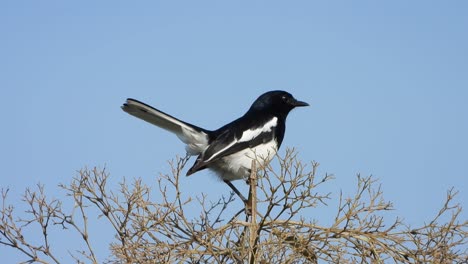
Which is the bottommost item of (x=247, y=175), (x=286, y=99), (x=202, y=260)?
(x=202, y=260)

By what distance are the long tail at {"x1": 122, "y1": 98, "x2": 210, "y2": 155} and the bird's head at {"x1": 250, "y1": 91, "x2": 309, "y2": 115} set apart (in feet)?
3.51

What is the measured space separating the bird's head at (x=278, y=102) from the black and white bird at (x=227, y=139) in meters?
0.32

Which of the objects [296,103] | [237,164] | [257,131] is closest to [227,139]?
[237,164]

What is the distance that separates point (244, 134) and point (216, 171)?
0.48 metres

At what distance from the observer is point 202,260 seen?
158 inches

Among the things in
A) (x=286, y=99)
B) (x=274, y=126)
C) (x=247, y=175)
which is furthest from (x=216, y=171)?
(x=286, y=99)

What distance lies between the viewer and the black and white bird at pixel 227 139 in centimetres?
634

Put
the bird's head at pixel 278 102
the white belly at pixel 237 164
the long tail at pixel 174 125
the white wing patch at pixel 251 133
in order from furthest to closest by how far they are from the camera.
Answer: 1. the bird's head at pixel 278 102
2. the white belly at pixel 237 164
3. the white wing patch at pixel 251 133
4. the long tail at pixel 174 125

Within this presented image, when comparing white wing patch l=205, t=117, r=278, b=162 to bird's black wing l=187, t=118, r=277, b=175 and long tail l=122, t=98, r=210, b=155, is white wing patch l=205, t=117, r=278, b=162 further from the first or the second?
long tail l=122, t=98, r=210, b=155

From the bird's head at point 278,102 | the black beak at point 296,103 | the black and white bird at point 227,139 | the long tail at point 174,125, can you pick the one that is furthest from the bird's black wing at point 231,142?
the black beak at point 296,103

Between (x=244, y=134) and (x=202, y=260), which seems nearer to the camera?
(x=202, y=260)

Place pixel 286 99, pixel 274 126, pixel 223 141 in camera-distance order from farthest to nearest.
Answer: pixel 286 99 → pixel 274 126 → pixel 223 141

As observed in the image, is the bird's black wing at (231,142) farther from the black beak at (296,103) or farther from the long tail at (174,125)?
the black beak at (296,103)

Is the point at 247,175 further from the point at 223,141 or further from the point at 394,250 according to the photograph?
the point at 394,250
